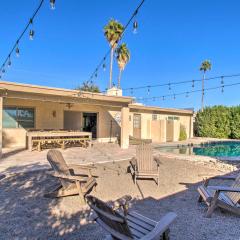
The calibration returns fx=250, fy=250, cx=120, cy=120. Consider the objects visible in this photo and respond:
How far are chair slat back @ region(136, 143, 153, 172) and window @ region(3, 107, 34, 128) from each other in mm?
8380

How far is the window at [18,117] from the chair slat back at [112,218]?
11799 millimetres

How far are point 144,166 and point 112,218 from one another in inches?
186

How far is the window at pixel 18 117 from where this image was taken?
13164mm

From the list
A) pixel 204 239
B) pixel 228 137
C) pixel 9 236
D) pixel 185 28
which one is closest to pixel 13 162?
pixel 9 236

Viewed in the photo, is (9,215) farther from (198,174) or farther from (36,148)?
(36,148)

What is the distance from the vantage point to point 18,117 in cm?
1352

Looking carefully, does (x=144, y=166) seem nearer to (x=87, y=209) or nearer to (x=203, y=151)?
(x=87, y=209)

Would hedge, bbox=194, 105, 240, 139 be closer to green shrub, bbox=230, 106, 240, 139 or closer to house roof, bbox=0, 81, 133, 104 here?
green shrub, bbox=230, 106, 240, 139


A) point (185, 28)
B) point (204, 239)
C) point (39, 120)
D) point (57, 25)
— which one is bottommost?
point (204, 239)

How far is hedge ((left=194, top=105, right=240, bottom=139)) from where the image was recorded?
24.1 meters

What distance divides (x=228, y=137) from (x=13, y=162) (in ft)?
70.4

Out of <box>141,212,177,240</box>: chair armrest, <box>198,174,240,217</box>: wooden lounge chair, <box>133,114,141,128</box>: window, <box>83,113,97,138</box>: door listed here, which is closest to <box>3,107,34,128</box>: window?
<box>83,113,97,138</box>: door

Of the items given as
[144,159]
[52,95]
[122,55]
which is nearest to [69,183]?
[144,159]

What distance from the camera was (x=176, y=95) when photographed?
904 inches
